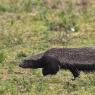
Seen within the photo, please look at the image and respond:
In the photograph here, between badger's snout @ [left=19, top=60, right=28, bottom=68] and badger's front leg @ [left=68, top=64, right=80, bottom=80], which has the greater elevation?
badger's front leg @ [left=68, top=64, right=80, bottom=80]

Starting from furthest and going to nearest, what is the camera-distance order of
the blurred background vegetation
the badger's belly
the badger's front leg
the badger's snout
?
1. the badger's snout
2. the badger's front leg
3. the badger's belly
4. the blurred background vegetation

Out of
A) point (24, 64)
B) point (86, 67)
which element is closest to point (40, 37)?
point (24, 64)

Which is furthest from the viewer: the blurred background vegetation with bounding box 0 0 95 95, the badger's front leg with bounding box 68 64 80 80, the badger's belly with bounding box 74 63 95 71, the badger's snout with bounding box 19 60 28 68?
the badger's snout with bounding box 19 60 28 68

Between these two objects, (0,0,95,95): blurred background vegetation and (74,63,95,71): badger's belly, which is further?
(74,63,95,71): badger's belly

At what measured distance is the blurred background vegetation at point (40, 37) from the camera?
10594mm

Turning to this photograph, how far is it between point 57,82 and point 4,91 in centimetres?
124

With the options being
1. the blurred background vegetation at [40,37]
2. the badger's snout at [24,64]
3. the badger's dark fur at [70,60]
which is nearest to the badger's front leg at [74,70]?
the badger's dark fur at [70,60]

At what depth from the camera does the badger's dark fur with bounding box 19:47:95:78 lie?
10.9 metres

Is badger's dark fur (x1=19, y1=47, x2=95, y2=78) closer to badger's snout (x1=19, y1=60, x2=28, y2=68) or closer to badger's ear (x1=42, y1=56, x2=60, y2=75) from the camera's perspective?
badger's ear (x1=42, y1=56, x2=60, y2=75)

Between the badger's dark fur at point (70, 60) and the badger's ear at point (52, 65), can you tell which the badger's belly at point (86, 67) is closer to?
the badger's dark fur at point (70, 60)

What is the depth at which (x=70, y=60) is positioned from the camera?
11031 mm

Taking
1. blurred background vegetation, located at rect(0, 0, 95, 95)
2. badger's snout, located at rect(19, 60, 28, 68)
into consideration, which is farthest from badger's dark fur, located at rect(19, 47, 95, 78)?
badger's snout, located at rect(19, 60, 28, 68)

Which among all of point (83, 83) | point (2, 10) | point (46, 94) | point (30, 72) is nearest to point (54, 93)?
point (46, 94)

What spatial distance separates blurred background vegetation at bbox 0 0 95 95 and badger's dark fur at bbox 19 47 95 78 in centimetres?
22
